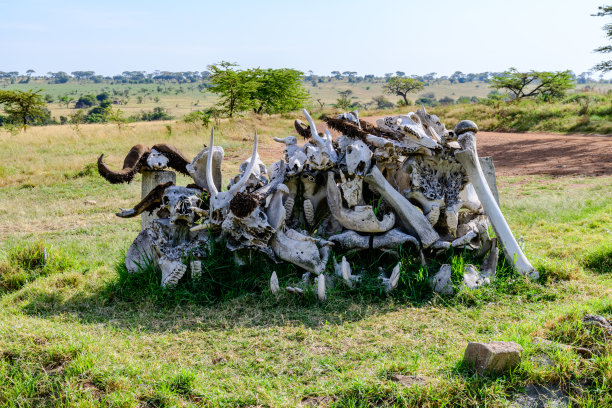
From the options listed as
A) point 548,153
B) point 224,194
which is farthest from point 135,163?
point 548,153

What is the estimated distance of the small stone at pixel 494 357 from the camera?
289 cm

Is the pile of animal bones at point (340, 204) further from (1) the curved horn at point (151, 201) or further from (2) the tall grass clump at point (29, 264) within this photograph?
(2) the tall grass clump at point (29, 264)

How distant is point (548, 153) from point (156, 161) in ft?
44.0

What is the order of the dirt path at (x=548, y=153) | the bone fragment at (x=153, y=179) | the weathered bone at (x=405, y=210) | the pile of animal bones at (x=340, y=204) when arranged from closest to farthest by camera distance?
1. the pile of animal bones at (x=340, y=204)
2. the weathered bone at (x=405, y=210)
3. the bone fragment at (x=153, y=179)
4. the dirt path at (x=548, y=153)

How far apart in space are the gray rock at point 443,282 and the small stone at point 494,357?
4.09ft

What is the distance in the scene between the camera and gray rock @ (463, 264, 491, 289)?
4.27m

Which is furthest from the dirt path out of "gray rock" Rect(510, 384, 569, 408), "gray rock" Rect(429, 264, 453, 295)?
"gray rock" Rect(510, 384, 569, 408)

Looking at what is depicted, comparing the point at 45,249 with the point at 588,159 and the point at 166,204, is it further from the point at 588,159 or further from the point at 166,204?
the point at 588,159

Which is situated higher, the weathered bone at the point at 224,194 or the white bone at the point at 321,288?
the weathered bone at the point at 224,194

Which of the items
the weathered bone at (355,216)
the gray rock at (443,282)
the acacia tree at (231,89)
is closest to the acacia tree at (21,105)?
the acacia tree at (231,89)

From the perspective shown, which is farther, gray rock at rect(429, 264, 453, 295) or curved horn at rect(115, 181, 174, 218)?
curved horn at rect(115, 181, 174, 218)

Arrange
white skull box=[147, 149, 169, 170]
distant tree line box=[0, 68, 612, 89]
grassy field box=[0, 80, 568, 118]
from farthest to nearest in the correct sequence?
distant tree line box=[0, 68, 612, 89] → grassy field box=[0, 80, 568, 118] → white skull box=[147, 149, 169, 170]

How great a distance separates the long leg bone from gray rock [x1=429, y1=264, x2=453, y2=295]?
1.97ft

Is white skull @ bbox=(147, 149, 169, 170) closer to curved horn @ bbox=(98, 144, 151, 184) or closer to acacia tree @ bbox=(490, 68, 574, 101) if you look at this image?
curved horn @ bbox=(98, 144, 151, 184)
